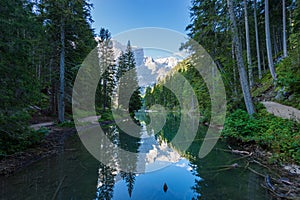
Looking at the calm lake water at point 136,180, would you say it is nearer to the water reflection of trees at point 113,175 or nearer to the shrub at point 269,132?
the water reflection of trees at point 113,175

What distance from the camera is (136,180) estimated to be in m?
4.23

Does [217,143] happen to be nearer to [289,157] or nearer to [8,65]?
[289,157]

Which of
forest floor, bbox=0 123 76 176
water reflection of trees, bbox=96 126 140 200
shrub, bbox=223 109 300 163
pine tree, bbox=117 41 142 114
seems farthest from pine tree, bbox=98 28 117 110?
shrub, bbox=223 109 300 163

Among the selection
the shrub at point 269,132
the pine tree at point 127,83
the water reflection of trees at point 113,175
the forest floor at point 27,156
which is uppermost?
the pine tree at point 127,83

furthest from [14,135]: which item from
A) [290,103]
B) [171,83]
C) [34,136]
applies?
[171,83]

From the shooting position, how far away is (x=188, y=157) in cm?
607

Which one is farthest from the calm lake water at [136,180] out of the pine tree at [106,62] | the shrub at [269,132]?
the pine tree at [106,62]

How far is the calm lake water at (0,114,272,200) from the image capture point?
3.33 m

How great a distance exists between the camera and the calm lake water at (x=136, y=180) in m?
3.33

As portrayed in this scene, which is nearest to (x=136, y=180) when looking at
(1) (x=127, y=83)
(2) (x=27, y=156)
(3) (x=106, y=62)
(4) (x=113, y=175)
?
(4) (x=113, y=175)

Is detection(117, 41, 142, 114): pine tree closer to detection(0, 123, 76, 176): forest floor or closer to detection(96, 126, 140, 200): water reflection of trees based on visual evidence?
detection(0, 123, 76, 176): forest floor

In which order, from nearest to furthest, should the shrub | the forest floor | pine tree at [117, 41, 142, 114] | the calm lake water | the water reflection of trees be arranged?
the calm lake water → the water reflection of trees → the forest floor → the shrub → pine tree at [117, 41, 142, 114]

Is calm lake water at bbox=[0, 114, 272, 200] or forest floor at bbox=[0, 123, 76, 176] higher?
forest floor at bbox=[0, 123, 76, 176]

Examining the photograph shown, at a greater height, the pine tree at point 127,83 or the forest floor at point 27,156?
the pine tree at point 127,83
